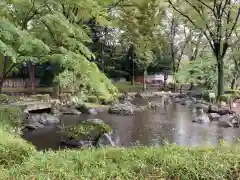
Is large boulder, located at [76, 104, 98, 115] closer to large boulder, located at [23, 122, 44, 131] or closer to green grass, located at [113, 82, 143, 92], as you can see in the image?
large boulder, located at [23, 122, 44, 131]

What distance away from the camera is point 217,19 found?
20.8 meters

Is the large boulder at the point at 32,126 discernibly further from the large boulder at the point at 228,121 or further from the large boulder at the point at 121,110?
the large boulder at the point at 228,121

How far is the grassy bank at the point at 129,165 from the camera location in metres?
4.32

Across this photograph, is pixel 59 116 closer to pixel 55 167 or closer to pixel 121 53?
pixel 55 167

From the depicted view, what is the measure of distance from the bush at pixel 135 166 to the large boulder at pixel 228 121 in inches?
424

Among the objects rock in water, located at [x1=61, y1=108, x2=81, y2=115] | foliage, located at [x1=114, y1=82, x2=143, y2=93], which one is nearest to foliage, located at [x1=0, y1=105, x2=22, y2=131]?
rock in water, located at [x1=61, y1=108, x2=81, y2=115]

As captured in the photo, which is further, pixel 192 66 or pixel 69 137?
pixel 192 66

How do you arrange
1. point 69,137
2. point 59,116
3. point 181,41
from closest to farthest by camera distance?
point 69,137, point 59,116, point 181,41

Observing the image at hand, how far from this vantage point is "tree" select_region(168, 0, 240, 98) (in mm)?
21109

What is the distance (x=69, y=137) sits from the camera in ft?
37.4

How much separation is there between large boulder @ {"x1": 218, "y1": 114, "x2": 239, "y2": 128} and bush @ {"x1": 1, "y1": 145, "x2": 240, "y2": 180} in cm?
1076

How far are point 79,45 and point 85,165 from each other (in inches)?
247

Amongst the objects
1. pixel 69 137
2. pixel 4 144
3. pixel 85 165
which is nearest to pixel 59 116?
pixel 69 137

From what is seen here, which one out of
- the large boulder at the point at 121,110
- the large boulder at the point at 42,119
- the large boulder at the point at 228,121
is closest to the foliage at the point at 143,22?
the large boulder at the point at 121,110
